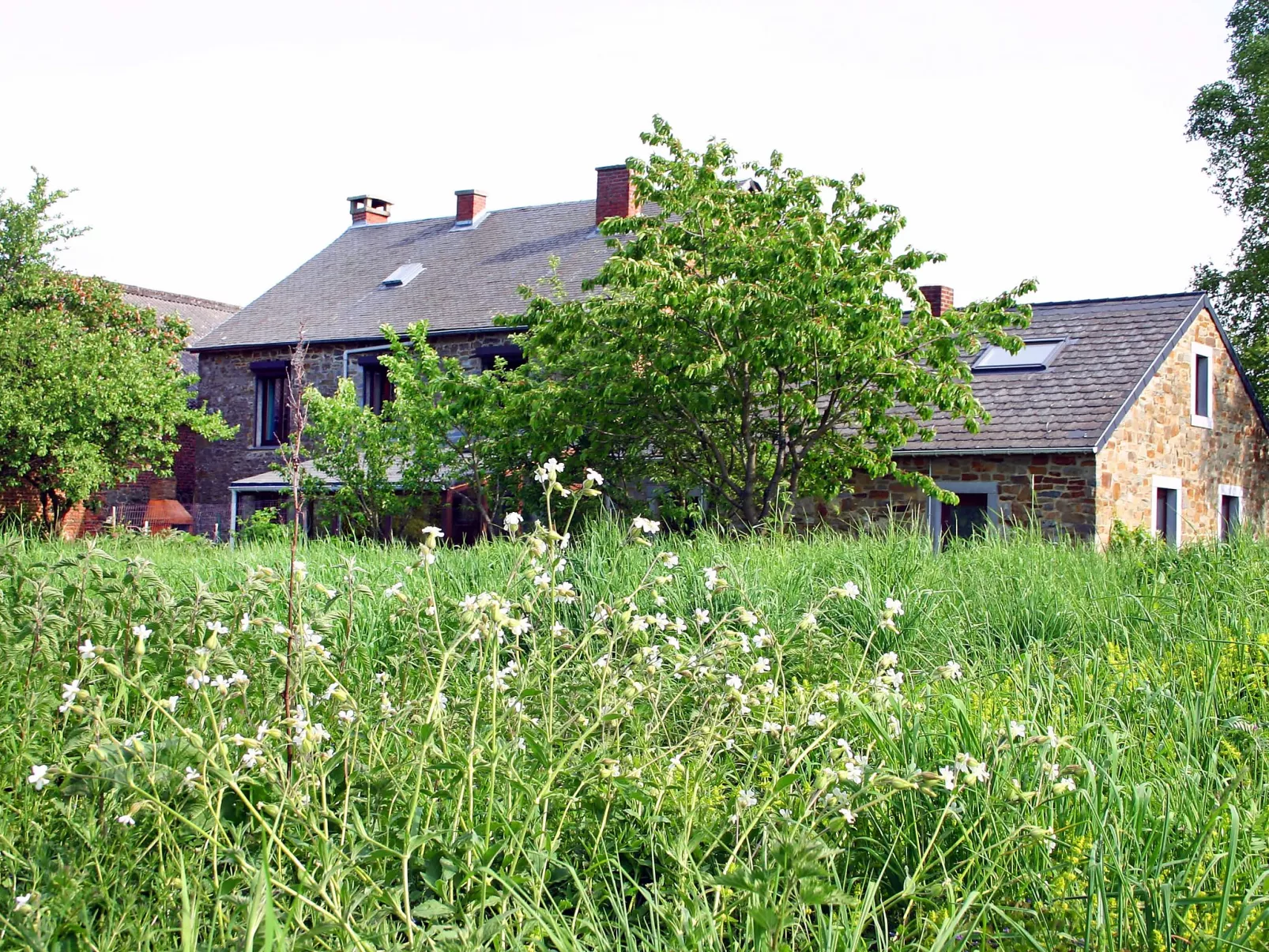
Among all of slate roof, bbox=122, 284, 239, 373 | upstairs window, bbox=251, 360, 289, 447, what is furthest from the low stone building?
slate roof, bbox=122, 284, 239, 373

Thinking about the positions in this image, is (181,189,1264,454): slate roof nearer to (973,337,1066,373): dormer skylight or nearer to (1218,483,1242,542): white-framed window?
(973,337,1066,373): dormer skylight

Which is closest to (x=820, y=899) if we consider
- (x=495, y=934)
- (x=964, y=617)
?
(x=495, y=934)

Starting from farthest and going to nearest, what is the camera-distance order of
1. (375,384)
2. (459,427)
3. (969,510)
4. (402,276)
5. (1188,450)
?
(402,276), (375,384), (1188,450), (969,510), (459,427)

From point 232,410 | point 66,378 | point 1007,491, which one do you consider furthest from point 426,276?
point 1007,491

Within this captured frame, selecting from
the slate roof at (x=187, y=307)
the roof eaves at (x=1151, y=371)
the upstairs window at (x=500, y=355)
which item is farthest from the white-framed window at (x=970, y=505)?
the slate roof at (x=187, y=307)

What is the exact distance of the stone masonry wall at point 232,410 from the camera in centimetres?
2669

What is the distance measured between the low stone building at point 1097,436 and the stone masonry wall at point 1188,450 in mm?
33

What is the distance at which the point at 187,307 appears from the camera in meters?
37.9

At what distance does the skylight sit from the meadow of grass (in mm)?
14672

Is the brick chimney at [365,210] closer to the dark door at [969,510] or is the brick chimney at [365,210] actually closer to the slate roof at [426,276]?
the slate roof at [426,276]

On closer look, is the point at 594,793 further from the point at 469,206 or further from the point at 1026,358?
the point at 469,206

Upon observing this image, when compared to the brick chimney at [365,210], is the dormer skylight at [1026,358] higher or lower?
lower

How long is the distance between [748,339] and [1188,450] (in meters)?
10.3

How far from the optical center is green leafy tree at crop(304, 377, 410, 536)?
18562 millimetres
